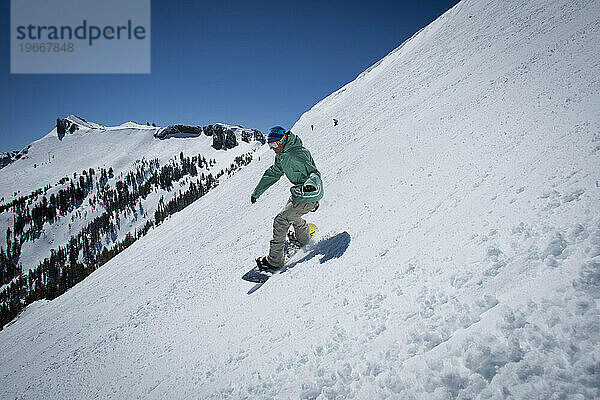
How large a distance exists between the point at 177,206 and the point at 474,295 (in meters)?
161

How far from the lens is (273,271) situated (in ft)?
17.5

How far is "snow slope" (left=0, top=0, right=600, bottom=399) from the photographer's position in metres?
1.81

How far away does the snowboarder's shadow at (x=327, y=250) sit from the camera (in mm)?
4508

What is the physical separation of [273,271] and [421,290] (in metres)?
3.31

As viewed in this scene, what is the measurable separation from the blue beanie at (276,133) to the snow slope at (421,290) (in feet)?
7.55

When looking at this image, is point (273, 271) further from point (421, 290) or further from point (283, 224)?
point (421, 290)

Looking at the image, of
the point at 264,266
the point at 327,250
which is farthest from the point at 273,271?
the point at 327,250

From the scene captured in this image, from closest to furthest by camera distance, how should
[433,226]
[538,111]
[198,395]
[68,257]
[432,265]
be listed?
1. [432,265]
2. [198,395]
3. [433,226]
4. [538,111]
5. [68,257]

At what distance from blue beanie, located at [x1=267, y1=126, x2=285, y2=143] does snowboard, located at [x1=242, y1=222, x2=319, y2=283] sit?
2380mm

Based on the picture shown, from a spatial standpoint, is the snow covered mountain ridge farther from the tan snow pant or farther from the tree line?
the tan snow pant

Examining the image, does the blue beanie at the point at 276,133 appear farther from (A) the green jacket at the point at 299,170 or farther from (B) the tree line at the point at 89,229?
(B) the tree line at the point at 89,229

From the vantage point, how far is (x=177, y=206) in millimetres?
146500

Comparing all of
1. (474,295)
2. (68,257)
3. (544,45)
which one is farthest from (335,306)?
(68,257)

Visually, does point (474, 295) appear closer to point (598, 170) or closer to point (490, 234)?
point (490, 234)
